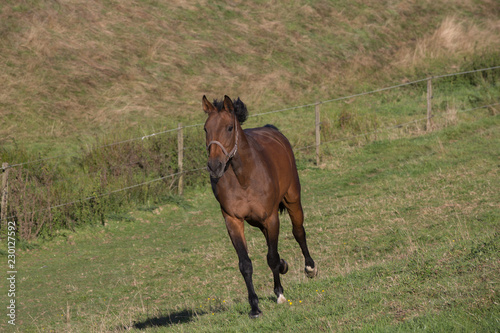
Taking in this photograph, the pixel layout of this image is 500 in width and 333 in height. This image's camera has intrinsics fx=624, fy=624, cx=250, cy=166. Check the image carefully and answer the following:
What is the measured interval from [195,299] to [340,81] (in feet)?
50.9

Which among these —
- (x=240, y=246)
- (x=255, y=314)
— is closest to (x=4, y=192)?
(x=240, y=246)

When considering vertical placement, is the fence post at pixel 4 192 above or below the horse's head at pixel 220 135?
below

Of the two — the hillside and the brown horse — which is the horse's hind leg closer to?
the brown horse

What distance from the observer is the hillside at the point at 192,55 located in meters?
18.2

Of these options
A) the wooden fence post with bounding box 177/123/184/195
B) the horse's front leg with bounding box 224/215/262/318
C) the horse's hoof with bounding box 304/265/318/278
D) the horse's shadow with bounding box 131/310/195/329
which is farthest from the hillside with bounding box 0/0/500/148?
→ the horse's front leg with bounding box 224/215/262/318

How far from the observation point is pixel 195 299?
8.80 metres

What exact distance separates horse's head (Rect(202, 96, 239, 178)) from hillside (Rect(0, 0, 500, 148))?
33.2 ft

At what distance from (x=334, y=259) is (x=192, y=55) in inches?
586

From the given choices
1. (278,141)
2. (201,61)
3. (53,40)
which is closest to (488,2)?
(201,61)

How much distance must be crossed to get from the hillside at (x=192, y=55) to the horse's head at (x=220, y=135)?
10105mm

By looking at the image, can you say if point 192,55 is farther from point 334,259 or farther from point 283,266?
point 283,266

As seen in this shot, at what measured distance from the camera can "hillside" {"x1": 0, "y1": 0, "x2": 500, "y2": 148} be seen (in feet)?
59.7

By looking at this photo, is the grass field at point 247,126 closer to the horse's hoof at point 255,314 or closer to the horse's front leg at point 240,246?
the horse's hoof at point 255,314

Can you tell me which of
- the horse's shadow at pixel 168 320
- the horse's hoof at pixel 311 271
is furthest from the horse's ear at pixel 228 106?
the horse's hoof at pixel 311 271
